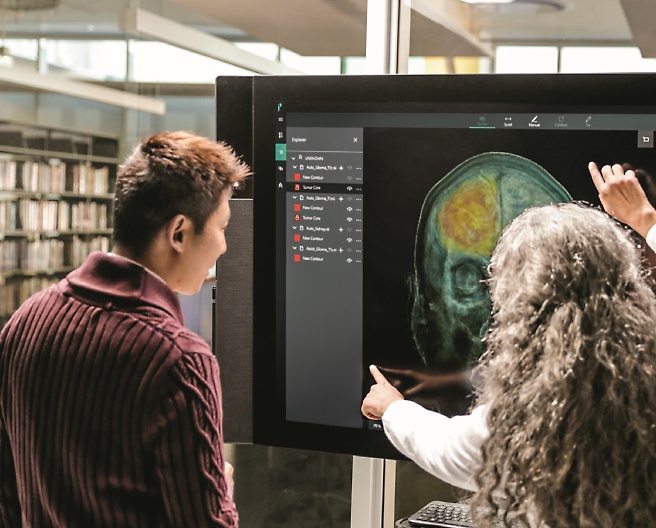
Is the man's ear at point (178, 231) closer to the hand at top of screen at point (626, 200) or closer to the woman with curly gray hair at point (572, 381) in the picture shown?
the woman with curly gray hair at point (572, 381)

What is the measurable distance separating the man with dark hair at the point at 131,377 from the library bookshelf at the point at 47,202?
18.0ft

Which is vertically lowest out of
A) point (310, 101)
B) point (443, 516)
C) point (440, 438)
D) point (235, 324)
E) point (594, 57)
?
point (443, 516)

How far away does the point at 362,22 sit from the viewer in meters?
3.53

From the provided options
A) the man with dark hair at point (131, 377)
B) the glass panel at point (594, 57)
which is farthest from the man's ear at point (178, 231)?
the glass panel at point (594, 57)

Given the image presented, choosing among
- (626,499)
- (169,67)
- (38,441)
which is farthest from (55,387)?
(169,67)

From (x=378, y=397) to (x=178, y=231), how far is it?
479mm

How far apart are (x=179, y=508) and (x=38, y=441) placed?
0.26m

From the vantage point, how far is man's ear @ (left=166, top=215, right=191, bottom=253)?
144 centimetres

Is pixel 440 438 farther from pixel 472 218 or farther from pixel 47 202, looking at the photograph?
pixel 47 202

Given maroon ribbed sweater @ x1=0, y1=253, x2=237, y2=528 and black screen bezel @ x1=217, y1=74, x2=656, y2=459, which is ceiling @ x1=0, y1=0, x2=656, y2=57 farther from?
maroon ribbed sweater @ x1=0, y1=253, x2=237, y2=528

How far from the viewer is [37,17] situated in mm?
6996

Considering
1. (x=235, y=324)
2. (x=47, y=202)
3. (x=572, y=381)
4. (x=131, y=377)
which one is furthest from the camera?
(x=47, y=202)

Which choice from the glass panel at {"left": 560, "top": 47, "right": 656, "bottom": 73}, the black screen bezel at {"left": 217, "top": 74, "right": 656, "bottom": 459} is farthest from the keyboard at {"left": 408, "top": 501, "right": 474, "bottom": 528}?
the glass panel at {"left": 560, "top": 47, "right": 656, "bottom": 73}

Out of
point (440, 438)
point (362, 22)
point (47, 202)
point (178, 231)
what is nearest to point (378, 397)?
point (440, 438)
